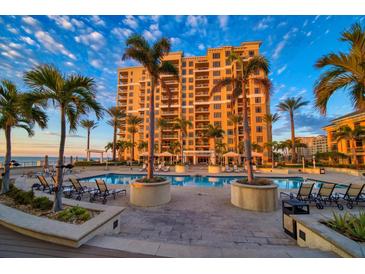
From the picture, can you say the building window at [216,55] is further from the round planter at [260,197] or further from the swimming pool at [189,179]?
the round planter at [260,197]

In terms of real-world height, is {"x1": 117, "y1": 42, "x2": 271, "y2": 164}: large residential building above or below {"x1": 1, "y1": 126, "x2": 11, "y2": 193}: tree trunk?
above

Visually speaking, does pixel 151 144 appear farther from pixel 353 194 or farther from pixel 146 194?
pixel 353 194

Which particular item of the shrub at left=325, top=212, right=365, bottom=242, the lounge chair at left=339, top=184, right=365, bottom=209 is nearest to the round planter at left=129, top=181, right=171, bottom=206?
the shrub at left=325, top=212, right=365, bottom=242

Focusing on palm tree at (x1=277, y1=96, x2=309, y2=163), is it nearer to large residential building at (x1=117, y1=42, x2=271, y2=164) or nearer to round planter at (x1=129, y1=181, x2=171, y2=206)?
large residential building at (x1=117, y1=42, x2=271, y2=164)

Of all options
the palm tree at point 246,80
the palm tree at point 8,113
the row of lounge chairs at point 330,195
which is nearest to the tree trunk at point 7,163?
the palm tree at point 8,113

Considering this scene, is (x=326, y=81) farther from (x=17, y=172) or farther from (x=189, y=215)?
(x=17, y=172)

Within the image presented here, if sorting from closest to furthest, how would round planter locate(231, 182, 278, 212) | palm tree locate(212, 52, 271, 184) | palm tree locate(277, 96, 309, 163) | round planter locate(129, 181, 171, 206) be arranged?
round planter locate(231, 182, 278, 212)
round planter locate(129, 181, 171, 206)
palm tree locate(212, 52, 271, 184)
palm tree locate(277, 96, 309, 163)

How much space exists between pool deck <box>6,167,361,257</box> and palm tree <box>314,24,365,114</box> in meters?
3.66

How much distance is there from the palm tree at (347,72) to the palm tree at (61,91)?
6728 mm

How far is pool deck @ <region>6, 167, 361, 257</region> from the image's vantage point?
8.79 feet

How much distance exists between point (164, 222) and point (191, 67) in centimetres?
4776

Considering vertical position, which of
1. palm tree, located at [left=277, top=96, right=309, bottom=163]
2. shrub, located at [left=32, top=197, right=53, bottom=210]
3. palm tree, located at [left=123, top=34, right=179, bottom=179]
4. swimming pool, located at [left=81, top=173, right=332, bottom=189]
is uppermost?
palm tree, located at [left=277, top=96, right=309, bottom=163]
